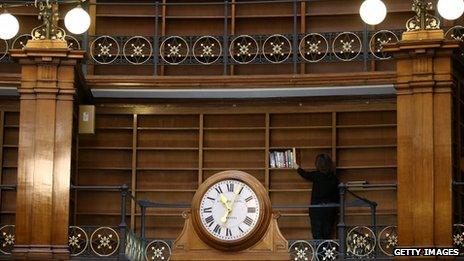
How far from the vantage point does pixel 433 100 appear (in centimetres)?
1221

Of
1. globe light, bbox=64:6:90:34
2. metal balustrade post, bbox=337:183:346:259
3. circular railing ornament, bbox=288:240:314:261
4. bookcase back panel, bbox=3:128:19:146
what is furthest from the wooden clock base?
bookcase back panel, bbox=3:128:19:146

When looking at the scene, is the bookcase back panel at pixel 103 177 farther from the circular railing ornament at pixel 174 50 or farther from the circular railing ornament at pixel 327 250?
the circular railing ornament at pixel 327 250

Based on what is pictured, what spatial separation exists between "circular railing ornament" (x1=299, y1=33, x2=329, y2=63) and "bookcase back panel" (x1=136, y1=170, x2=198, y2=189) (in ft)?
5.69

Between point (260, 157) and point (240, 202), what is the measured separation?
2.53 meters

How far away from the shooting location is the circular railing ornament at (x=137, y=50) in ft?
46.5

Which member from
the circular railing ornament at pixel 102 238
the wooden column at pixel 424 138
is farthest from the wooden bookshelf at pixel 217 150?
the wooden column at pixel 424 138

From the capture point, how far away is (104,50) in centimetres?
1419

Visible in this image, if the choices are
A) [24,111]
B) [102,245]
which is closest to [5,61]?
[24,111]

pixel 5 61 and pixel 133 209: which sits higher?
pixel 5 61

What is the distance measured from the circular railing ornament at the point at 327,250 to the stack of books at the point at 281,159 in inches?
70.4

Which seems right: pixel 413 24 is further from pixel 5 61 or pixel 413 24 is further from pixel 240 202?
pixel 5 61

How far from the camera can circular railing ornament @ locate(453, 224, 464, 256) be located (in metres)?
12.0

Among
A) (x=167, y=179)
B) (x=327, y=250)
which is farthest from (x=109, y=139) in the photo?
(x=327, y=250)

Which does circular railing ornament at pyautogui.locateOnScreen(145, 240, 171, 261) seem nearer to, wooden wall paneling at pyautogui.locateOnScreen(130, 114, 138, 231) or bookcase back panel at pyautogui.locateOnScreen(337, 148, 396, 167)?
wooden wall paneling at pyautogui.locateOnScreen(130, 114, 138, 231)
